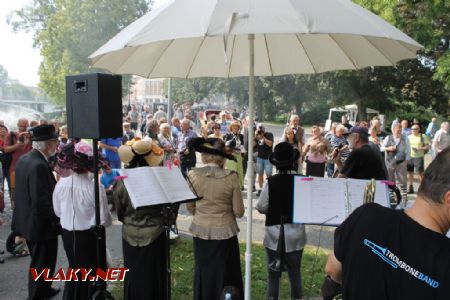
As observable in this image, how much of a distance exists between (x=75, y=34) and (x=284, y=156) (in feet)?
98.5

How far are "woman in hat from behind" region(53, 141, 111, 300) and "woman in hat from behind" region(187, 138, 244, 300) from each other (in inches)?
36.8

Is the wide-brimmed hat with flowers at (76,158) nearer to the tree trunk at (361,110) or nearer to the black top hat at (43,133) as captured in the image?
the black top hat at (43,133)

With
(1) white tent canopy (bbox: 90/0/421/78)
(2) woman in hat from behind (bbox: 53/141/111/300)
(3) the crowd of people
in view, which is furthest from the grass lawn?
(1) white tent canopy (bbox: 90/0/421/78)

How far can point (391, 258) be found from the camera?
1.50 meters

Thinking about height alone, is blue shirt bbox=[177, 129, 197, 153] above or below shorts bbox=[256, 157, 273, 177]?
above

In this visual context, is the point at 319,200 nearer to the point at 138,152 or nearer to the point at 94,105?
the point at 138,152

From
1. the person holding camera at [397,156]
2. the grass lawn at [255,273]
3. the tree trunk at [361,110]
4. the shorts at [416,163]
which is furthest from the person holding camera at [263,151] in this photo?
the tree trunk at [361,110]

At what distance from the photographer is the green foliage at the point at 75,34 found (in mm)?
29969

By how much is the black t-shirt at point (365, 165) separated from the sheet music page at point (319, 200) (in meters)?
2.05

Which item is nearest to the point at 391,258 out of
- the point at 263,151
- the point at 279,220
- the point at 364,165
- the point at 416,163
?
the point at 279,220

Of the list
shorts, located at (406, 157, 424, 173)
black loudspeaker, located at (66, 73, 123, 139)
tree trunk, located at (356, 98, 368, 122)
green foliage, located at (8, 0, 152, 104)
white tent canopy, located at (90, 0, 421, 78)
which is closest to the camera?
white tent canopy, located at (90, 0, 421, 78)

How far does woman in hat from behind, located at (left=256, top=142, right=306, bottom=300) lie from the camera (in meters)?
3.60

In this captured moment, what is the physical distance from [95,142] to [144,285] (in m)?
1.47

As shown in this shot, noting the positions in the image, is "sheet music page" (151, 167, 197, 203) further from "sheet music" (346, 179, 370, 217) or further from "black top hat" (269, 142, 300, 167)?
"sheet music" (346, 179, 370, 217)
